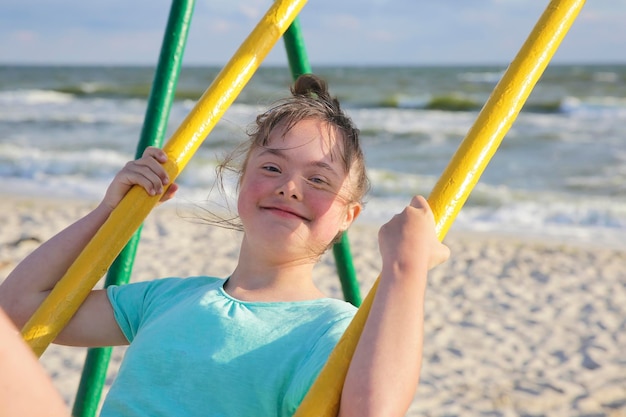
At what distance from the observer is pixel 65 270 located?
155 centimetres

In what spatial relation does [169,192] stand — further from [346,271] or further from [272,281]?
[346,271]

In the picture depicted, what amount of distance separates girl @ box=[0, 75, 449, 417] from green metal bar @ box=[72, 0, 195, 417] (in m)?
0.23

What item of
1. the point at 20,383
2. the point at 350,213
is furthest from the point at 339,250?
the point at 20,383

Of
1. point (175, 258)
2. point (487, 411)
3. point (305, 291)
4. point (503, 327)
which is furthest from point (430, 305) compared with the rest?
point (305, 291)

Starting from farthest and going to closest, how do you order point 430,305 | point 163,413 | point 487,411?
point 430,305, point 487,411, point 163,413

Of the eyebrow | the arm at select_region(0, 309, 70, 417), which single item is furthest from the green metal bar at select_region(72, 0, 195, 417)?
the arm at select_region(0, 309, 70, 417)

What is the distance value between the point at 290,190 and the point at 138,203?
0.28 m

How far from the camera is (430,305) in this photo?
474 centimetres

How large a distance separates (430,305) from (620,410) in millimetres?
1485

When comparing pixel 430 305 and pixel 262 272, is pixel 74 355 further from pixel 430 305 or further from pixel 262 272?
pixel 262 272

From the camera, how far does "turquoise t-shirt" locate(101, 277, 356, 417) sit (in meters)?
1.31

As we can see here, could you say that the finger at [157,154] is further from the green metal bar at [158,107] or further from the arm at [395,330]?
the arm at [395,330]

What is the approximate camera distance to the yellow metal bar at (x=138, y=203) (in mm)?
1384

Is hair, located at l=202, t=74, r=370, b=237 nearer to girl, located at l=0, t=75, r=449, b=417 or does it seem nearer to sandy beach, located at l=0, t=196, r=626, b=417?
girl, located at l=0, t=75, r=449, b=417
